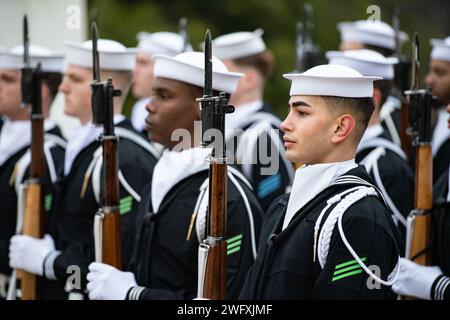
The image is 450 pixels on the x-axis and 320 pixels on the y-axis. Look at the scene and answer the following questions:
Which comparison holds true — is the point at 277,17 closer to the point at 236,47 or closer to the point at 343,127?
the point at 236,47

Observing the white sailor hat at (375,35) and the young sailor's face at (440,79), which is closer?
the young sailor's face at (440,79)

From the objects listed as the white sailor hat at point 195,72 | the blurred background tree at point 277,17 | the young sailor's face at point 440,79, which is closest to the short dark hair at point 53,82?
the white sailor hat at point 195,72

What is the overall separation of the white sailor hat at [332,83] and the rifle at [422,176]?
1.08m

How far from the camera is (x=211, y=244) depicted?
4301 mm

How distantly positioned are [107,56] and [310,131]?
250cm

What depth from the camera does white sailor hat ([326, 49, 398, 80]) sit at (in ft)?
20.4

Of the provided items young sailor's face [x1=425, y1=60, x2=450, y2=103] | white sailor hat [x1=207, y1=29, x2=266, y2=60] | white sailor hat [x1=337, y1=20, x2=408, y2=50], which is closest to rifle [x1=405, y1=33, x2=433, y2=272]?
young sailor's face [x1=425, y1=60, x2=450, y2=103]

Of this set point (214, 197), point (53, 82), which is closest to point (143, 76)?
point (53, 82)

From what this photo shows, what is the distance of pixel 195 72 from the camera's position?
5145 mm

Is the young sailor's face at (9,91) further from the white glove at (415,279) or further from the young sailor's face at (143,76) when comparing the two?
the white glove at (415,279)

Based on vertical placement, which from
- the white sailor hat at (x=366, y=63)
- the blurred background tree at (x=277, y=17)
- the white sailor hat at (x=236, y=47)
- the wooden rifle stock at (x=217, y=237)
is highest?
the blurred background tree at (x=277, y=17)

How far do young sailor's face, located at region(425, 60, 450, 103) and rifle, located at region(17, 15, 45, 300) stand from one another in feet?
8.74

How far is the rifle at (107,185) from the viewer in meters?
5.15
